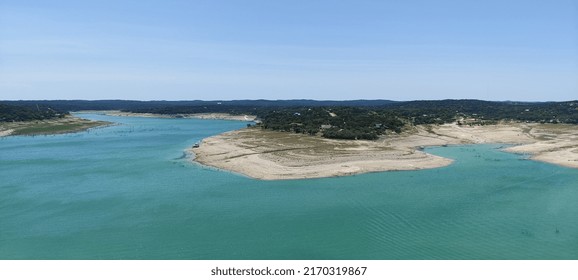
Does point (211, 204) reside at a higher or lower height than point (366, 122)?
lower

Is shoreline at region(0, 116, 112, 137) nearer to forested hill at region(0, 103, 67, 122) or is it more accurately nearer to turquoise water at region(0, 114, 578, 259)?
forested hill at region(0, 103, 67, 122)

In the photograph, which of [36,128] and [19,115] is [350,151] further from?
[19,115]

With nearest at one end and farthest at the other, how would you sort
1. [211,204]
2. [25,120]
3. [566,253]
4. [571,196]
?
1. [566,253]
2. [211,204]
3. [571,196]
4. [25,120]

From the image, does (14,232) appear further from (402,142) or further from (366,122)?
(366,122)

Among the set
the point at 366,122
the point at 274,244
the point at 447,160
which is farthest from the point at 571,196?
the point at 366,122

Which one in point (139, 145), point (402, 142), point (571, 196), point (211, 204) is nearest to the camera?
point (211, 204)

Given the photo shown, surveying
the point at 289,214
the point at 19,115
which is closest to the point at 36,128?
the point at 19,115

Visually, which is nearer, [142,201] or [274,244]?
[274,244]
